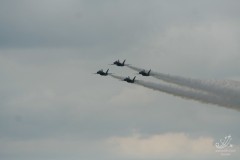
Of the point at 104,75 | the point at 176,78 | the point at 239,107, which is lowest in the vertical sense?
the point at 239,107

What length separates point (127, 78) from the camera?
151750 millimetres

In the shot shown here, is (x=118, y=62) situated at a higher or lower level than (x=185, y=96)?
higher

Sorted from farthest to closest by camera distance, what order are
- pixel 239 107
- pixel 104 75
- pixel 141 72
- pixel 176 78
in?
pixel 104 75 → pixel 141 72 → pixel 176 78 → pixel 239 107

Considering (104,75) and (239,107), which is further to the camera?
(104,75)

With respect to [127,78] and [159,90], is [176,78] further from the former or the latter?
[127,78]

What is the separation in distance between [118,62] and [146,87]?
1679cm

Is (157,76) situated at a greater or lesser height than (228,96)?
greater

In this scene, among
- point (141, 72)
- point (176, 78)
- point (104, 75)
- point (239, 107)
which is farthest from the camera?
point (104, 75)

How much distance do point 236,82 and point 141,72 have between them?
25.2 m

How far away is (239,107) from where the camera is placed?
128 m

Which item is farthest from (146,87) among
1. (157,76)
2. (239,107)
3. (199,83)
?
(239,107)

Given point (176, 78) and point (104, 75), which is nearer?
point (176, 78)

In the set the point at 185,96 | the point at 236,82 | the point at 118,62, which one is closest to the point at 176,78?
the point at 185,96

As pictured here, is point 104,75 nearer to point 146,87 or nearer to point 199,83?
point 146,87
